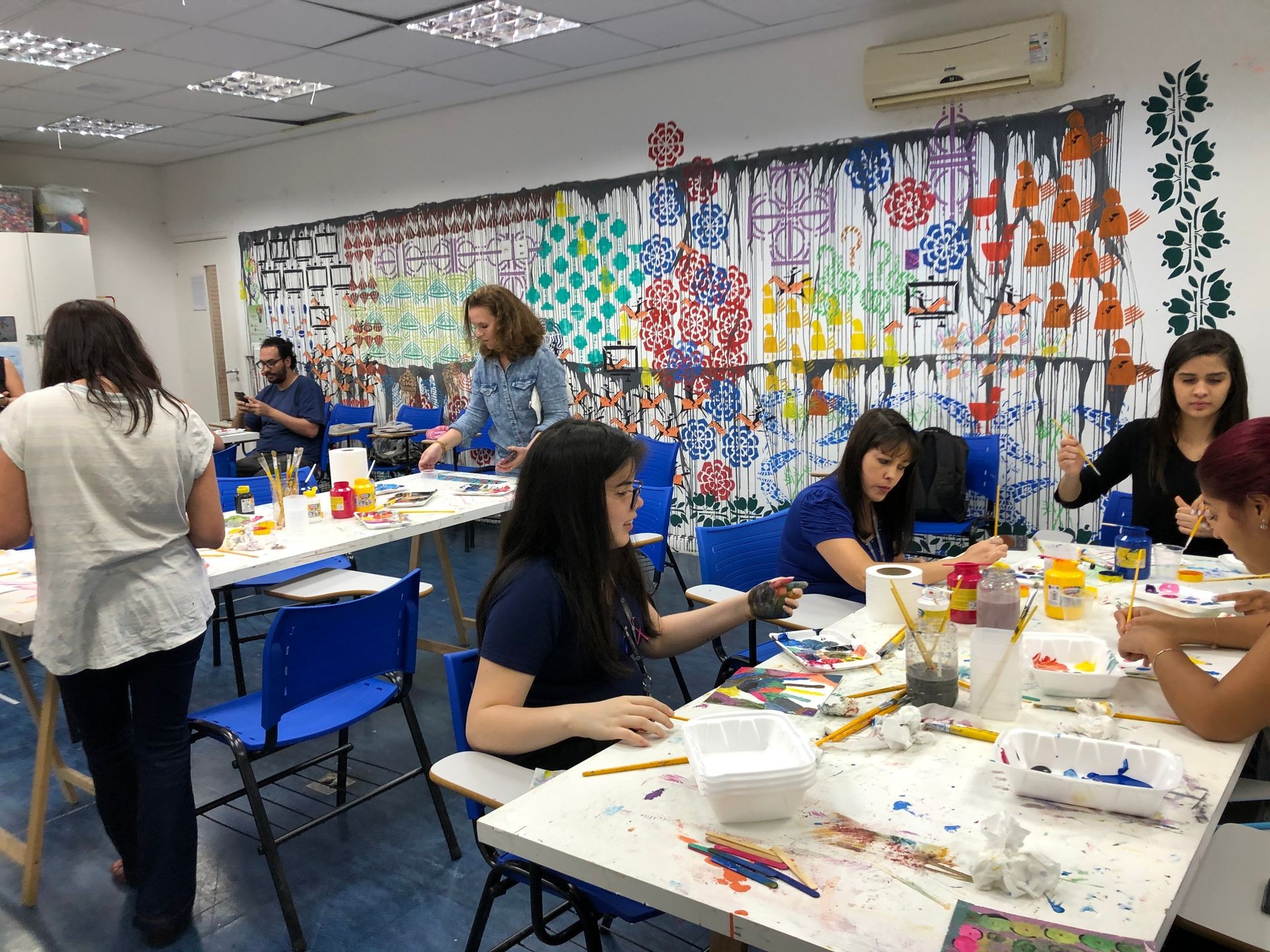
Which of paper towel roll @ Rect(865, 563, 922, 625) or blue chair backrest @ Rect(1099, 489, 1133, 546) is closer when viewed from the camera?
paper towel roll @ Rect(865, 563, 922, 625)

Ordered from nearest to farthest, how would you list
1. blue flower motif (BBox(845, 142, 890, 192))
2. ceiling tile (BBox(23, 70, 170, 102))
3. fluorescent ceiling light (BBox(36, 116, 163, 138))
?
blue flower motif (BBox(845, 142, 890, 192)), ceiling tile (BBox(23, 70, 170, 102)), fluorescent ceiling light (BBox(36, 116, 163, 138))

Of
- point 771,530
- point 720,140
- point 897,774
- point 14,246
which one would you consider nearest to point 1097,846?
point 897,774

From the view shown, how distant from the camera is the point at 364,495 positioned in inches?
139

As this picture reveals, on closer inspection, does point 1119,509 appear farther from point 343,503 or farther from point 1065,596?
point 343,503

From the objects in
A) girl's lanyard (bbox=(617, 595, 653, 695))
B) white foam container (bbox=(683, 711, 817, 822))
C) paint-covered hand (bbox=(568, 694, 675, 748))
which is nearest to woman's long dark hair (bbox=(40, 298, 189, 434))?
girl's lanyard (bbox=(617, 595, 653, 695))

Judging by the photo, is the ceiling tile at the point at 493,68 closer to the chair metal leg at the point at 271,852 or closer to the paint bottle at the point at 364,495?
the paint bottle at the point at 364,495

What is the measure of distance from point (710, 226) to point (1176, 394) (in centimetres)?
287

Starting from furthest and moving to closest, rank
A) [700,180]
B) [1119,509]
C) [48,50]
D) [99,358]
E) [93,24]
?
[700,180] < [48,50] < [93,24] < [1119,509] < [99,358]

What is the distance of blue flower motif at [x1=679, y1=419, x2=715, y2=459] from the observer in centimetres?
555

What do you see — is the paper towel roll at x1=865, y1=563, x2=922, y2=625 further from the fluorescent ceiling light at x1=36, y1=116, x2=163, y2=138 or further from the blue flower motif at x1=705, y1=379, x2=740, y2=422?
the fluorescent ceiling light at x1=36, y1=116, x2=163, y2=138

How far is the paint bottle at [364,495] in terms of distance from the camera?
11.6ft

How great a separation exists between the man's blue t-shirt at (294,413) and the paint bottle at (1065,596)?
4.71 metres

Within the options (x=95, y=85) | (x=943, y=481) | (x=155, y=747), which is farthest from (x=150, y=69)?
(x=943, y=481)

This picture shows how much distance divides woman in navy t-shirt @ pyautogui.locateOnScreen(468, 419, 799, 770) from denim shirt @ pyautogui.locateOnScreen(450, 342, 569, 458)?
8.19 ft
